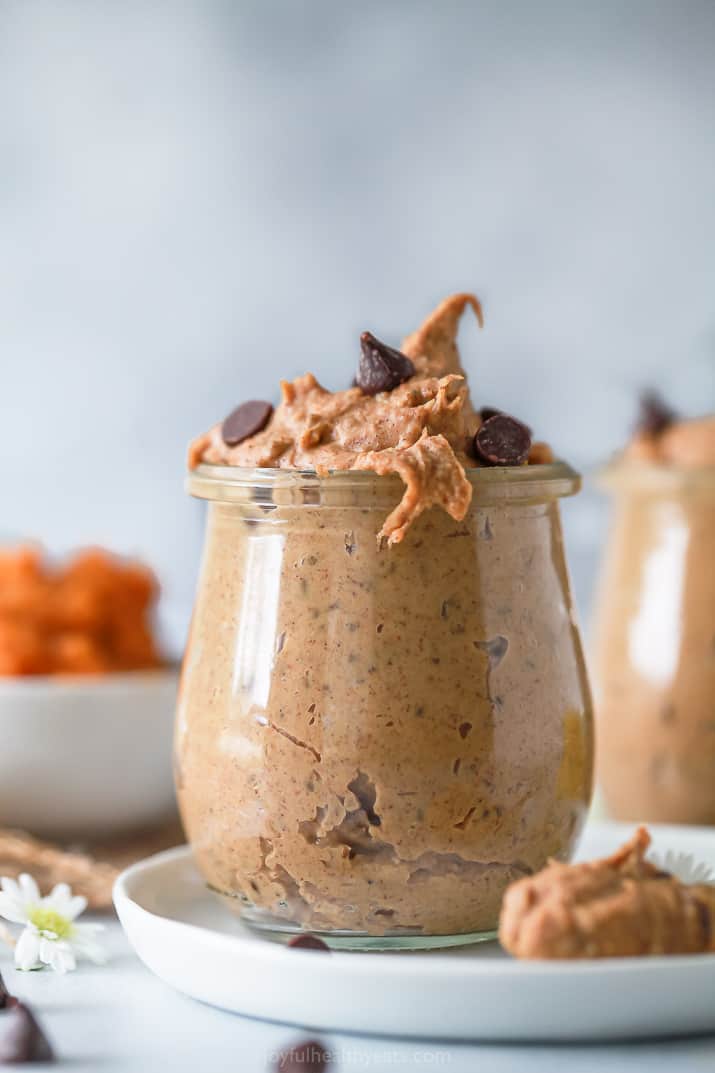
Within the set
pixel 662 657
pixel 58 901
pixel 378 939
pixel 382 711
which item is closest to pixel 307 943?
pixel 378 939

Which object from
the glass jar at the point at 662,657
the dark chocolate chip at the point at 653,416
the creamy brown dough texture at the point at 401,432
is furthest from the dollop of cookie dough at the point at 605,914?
the dark chocolate chip at the point at 653,416

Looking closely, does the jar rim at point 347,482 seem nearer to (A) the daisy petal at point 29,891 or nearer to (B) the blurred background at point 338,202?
(A) the daisy petal at point 29,891

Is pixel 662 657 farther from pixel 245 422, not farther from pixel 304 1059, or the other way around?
pixel 304 1059

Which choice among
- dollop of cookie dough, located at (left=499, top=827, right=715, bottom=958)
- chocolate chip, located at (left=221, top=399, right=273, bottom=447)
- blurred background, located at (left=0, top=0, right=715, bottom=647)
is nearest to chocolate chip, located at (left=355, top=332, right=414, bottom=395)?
chocolate chip, located at (left=221, top=399, right=273, bottom=447)

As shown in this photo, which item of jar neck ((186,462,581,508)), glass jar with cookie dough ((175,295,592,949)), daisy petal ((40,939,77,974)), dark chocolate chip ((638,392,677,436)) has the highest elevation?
dark chocolate chip ((638,392,677,436))

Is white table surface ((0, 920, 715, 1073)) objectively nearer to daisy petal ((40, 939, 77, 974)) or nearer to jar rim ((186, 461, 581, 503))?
daisy petal ((40, 939, 77, 974))

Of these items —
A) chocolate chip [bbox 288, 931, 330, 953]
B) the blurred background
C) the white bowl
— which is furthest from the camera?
the blurred background
